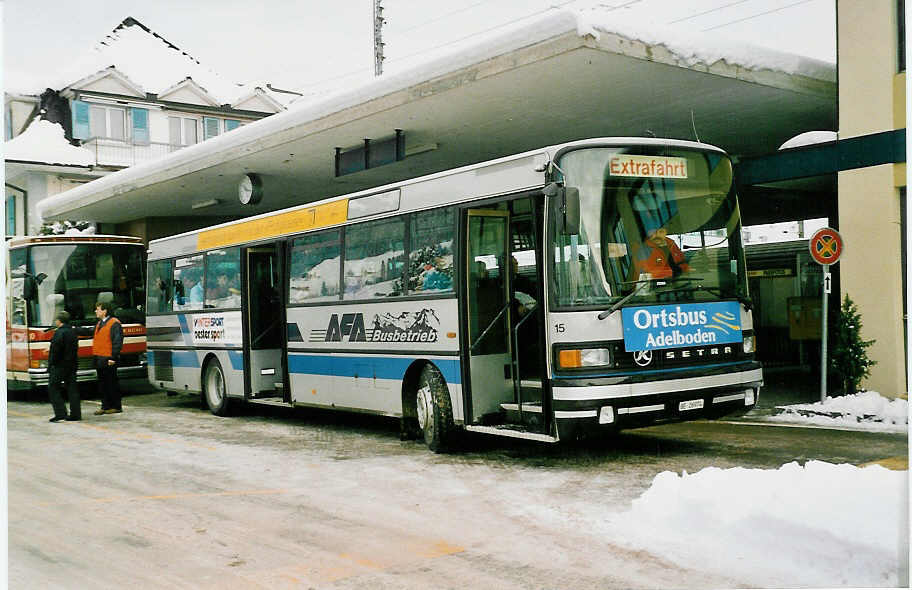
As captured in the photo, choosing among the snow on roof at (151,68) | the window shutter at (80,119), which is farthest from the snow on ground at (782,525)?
the window shutter at (80,119)

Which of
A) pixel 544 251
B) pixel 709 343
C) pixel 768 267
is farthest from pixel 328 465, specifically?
pixel 768 267

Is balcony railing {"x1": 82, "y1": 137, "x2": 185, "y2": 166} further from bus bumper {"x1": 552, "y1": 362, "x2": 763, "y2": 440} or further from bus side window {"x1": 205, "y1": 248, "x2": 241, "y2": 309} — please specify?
bus bumper {"x1": 552, "y1": 362, "x2": 763, "y2": 440}

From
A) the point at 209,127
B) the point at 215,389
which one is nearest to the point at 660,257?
the point at 215,389

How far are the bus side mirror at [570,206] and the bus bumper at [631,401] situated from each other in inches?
57.5

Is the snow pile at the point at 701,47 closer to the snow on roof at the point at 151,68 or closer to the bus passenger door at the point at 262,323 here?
the bus passenger door at the point at 262,323

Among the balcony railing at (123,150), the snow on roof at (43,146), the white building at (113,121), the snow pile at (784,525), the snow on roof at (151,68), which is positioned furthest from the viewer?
the balcony railing at (123,150)

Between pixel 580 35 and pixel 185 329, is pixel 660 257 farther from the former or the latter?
pixel 185 329

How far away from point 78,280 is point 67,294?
370 mm

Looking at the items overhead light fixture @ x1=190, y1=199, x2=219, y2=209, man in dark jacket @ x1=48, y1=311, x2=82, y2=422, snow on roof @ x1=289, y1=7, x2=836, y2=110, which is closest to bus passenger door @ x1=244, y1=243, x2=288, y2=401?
man in dark jacket @ x1=48, y1=311, x2=82, y2=422

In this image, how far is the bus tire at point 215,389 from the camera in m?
15.2

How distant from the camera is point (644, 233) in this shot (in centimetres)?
895

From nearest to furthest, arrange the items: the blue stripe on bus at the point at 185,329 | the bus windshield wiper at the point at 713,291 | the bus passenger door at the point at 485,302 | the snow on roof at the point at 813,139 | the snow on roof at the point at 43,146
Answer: the bus windshield wiper at the point at 713,291 → the bus passenger door at the point at 485,302 → the snow on roof at the point at 813,139 → the blue stripe on bus at the point at 185,329 → the snow on roof at the point at 43,146

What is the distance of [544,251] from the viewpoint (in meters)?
8.84

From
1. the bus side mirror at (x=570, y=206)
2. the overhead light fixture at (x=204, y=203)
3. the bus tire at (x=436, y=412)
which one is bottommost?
the bus tire at (x=436, y=412)
